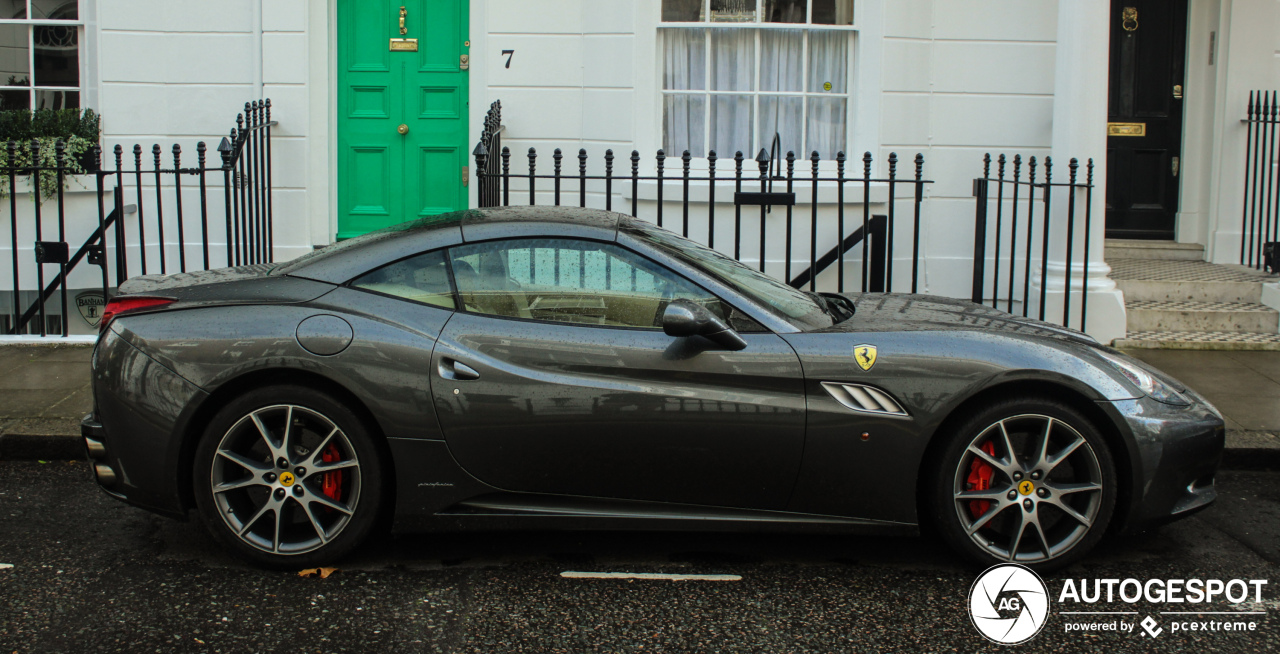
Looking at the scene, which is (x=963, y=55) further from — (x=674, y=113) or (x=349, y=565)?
(x=349, y=565)

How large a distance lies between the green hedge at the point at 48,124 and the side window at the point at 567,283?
5.98 metres

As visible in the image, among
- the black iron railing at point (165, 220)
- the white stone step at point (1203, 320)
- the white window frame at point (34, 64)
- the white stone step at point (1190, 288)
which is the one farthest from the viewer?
the white window frame at point (34, 64)

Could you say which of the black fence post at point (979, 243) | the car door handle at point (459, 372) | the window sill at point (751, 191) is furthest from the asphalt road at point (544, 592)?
the window sill at point (751, 191)

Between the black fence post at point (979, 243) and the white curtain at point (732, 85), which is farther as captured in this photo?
the white curtain at point (732, 85)

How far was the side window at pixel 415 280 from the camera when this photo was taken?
13.4 ft

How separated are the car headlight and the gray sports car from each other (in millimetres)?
29

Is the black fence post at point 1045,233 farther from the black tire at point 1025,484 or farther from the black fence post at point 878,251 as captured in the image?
the black tire at point 1025,484

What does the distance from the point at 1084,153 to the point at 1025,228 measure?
867 mm

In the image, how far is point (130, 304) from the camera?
4.15 meters

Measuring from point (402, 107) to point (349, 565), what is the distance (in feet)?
18.1

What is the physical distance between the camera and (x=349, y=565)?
4.07m

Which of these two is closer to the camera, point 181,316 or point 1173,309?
point 181,316

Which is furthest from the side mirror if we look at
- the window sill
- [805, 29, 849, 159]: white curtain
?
[805, 29, 849, 159]: white curtain

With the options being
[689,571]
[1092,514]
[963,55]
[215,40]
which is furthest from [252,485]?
[963,55]
